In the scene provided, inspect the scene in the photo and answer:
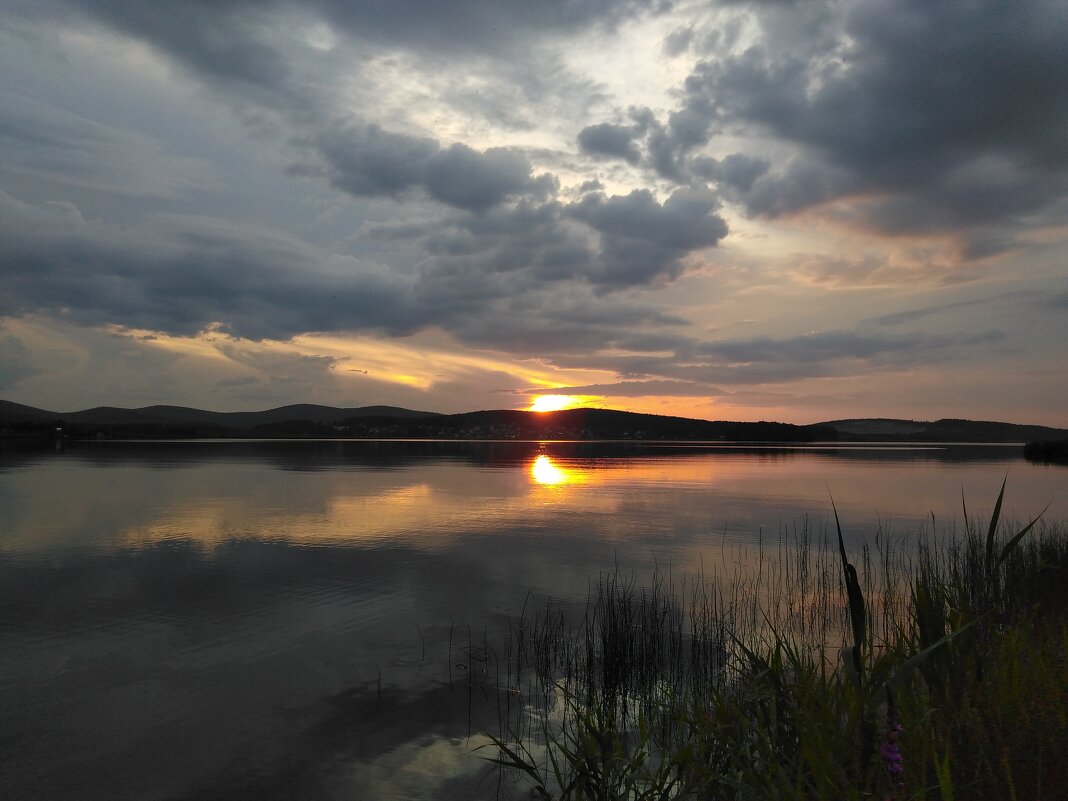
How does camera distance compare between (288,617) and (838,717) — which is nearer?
(838,717)

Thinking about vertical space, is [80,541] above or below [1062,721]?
below

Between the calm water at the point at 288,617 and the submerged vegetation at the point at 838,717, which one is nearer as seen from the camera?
the submerged vegetation at the point at 838,717

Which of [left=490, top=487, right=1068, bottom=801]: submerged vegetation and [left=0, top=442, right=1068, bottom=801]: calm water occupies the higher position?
[left=490, top=487, right=1068, bottom=801]: submerged vegetation

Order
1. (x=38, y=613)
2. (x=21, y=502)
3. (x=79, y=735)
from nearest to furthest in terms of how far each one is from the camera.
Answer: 1. (x=79, y=735)
2. (x=38, y=613)
3. (x=21, y=502)

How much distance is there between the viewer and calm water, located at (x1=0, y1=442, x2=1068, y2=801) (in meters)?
9.23

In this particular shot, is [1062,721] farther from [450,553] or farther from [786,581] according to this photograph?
[450,553]

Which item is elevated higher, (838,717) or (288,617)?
(838,717)

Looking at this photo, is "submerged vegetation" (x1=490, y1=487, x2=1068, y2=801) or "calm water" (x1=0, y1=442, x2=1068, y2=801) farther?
"calm water" (x1=0, y1=442, x2=1068, y2=801)

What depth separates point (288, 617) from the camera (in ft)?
53.3

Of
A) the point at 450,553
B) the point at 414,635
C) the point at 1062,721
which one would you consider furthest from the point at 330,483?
the point at 1062,721

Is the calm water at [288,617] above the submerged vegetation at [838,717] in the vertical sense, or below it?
below

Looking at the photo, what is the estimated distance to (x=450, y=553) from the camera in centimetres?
2497

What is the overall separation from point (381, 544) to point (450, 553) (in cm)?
343

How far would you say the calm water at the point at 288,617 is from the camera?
923 centimetres
